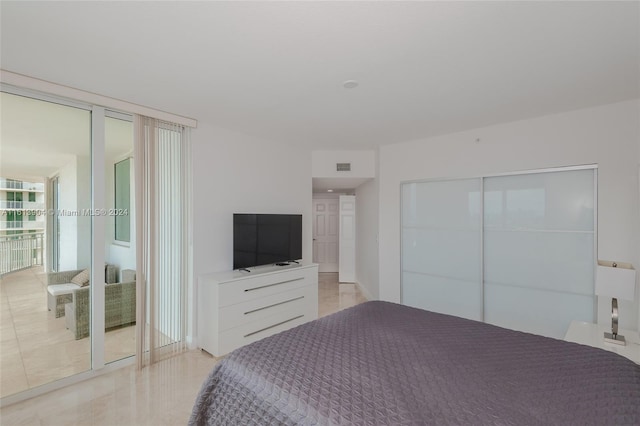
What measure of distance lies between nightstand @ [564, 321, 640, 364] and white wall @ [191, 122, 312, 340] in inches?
129

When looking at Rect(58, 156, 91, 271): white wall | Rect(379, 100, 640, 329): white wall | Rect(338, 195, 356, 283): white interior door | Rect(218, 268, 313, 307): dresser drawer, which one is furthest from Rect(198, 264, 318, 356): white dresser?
Rect(338, 195, 356, 283): white interior door

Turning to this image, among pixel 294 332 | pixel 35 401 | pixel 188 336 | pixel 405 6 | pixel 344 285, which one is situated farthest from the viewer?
pixel 344 285

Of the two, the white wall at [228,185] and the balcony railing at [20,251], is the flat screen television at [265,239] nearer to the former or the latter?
the white wall at [228,185]

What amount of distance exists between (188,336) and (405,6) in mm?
3476

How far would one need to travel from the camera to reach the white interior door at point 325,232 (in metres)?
7.19

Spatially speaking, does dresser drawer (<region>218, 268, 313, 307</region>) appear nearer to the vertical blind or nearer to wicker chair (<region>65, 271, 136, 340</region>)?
wicker chair (<region>65, 271, 136, 340</region>)

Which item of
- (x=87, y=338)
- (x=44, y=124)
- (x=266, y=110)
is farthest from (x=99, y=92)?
(x=87, y=338)

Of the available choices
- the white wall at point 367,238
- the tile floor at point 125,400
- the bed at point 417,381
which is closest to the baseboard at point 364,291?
the white wall at point 367,238

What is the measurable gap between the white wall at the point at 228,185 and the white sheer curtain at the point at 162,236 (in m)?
0.12

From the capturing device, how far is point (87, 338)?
8.70ft

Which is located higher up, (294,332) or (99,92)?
(99,92)

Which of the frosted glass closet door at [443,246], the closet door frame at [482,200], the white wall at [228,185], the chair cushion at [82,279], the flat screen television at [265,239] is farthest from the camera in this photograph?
the frosted glass closet door at [443,246]

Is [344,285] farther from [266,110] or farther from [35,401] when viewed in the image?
[35,401]

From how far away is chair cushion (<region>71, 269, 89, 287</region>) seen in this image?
8.46ft
